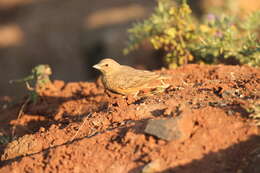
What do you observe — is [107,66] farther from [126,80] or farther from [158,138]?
[158,138]

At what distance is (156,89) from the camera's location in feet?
21.7

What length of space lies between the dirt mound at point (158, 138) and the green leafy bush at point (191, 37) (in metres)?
0.92

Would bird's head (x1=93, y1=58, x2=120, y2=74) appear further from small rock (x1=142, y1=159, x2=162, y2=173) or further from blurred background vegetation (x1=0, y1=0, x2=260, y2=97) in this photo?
blurred background vegetation (x1=0, y1=0, x2=260, y2=97)

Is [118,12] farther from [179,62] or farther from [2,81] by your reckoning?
[179,62]

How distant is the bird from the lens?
20.9ft

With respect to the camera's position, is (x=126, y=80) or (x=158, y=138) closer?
(x=158, y=138)

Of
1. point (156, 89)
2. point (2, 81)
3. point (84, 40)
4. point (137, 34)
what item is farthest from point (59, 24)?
point (156, 89)

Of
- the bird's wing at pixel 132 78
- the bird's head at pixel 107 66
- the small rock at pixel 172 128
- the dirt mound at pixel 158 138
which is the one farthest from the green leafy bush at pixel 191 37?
the small rock at pixel 172 128

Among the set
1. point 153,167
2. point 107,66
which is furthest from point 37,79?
point 153,167

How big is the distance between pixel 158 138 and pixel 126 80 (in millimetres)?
1638

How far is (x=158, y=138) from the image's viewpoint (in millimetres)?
4902

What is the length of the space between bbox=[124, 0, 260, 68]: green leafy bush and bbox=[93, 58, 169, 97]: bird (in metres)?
1.51

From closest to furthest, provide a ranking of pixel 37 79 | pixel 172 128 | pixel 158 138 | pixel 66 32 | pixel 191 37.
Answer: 1. pixel 172 128
2. pixel 158 138
3. pixel 37 79
4. pixel 191 37
5. pixel 66 32

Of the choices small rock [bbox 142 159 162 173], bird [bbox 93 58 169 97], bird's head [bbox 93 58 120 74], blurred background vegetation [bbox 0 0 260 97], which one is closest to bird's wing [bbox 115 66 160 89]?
bird [bbox 93 58 169 97]
